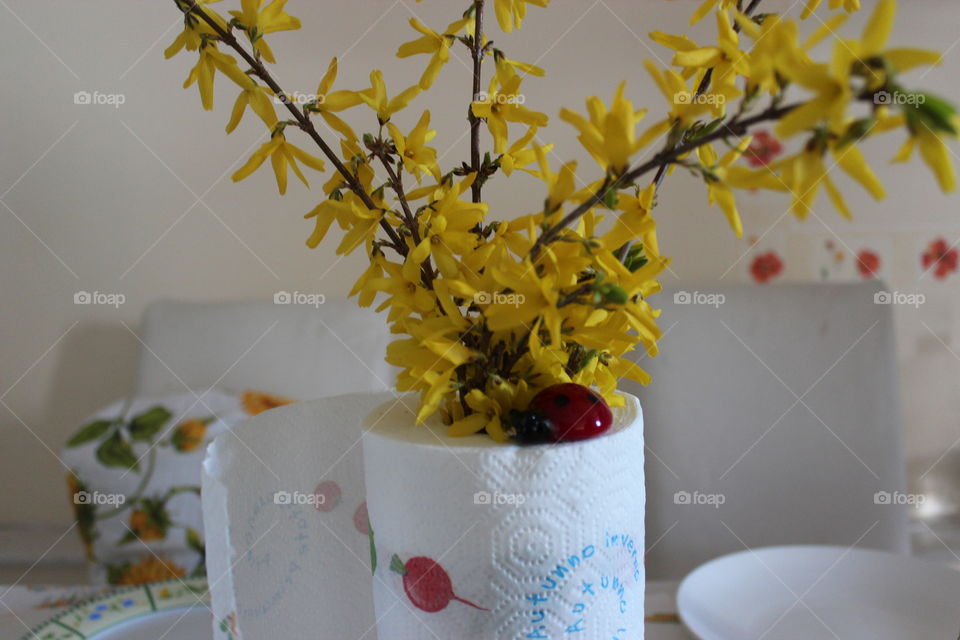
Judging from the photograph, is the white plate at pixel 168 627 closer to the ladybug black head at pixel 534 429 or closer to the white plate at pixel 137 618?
the white plate at pixel 137 618

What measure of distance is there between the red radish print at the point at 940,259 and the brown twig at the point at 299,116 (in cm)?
172

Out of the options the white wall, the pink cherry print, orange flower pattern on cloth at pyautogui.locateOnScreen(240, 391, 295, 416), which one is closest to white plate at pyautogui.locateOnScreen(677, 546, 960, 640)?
the pink cherry print

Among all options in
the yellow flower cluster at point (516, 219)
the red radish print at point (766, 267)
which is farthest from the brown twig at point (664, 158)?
the red radish print at point (766, 267)

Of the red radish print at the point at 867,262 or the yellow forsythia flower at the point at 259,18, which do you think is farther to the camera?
the red radish print at the point at 867,262

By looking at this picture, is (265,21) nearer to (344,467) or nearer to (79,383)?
(344,467)

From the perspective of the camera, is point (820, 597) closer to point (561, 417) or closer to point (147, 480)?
point (561, 417)

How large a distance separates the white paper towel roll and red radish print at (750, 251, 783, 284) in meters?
1.50

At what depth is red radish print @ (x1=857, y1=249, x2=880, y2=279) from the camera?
1.83 meters

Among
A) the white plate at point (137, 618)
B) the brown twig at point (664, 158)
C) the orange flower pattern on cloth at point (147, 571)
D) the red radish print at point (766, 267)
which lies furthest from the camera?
the red radish print at point (766, 267)

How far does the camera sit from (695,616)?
2.51 ft

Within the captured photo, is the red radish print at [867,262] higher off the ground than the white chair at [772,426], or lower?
higher

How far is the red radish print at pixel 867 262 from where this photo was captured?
5.99ft

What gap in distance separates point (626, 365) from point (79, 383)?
155 cm

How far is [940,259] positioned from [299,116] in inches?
70.3
